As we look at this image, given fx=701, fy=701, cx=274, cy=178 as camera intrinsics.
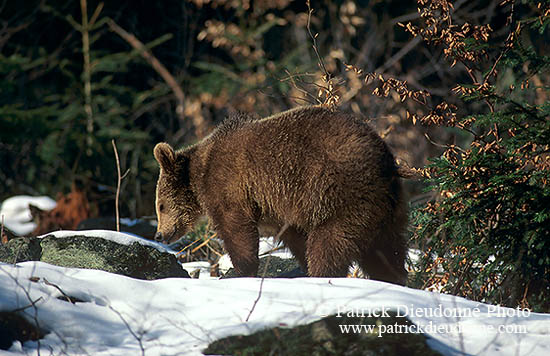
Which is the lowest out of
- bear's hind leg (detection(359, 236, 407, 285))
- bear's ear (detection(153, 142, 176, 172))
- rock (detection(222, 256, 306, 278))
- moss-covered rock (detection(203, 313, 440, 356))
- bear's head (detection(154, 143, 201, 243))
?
rock (detection(222, 256, 306, 278))

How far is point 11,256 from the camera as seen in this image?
5758mm

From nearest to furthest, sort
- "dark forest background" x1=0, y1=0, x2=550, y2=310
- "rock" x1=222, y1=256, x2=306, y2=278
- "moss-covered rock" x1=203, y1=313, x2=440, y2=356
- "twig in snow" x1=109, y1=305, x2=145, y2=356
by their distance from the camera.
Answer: "twig in snow" x1=109, y1=305, x2=145, y2=356
"moss-covered rock" x1=203, y1=313, x2=440, y2=356
"dark forest background" x1=0, y1=0, x2=550, y2=310
"rock" x1=222, y1=256, x2=306, y2=278

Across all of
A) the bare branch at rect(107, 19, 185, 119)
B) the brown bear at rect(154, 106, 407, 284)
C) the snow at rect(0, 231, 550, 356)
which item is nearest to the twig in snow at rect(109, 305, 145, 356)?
the snow at rect(0, 231, 550, 356)

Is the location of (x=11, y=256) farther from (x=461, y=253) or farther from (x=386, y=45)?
(x=386, y=45)

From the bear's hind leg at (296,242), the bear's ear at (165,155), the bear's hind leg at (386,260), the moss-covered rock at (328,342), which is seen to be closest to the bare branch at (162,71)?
the bear's ear at (165,155)

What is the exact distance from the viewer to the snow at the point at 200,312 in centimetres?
369

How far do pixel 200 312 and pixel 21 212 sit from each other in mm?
8833

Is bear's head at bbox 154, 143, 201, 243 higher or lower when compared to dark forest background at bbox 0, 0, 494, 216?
lower

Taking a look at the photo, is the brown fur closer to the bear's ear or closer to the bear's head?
the bear's head

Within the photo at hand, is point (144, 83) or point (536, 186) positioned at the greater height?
point (144, 83)

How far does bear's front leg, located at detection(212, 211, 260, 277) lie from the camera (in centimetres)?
574

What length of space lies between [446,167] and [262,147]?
147cm

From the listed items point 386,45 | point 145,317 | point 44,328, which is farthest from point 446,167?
point 386,45

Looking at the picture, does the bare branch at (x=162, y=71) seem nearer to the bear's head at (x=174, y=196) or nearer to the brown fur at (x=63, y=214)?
the brown fur at (x=63, y=214)
